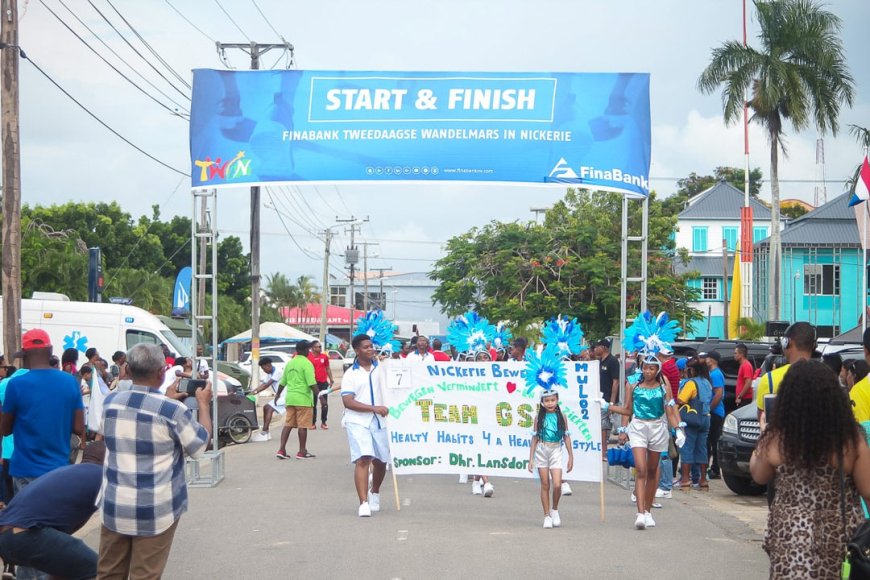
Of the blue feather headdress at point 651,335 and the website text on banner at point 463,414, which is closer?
the blue feather headdress at point 651,335

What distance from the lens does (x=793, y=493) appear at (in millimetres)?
5453

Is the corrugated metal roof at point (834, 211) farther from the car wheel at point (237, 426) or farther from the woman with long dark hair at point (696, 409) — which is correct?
the woman with long dark hair at point (696, 409)

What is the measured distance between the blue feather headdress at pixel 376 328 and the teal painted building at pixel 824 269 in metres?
49.0

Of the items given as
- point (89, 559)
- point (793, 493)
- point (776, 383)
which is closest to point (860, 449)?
point (793, 493)

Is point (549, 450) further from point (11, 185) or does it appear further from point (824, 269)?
point (824, 269)

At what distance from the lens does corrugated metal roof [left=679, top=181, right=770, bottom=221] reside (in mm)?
78375

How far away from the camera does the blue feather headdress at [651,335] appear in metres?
11.6

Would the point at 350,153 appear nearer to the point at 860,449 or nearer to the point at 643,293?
the point at 643,293

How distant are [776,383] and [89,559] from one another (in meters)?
4.74

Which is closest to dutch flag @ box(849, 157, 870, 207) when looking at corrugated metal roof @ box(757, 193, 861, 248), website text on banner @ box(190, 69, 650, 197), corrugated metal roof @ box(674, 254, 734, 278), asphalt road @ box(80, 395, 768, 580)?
website text on banner @ box(190, 69, 650, 197)

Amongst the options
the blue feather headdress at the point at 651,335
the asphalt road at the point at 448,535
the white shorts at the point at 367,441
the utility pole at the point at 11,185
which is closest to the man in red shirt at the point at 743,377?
the asphalt road at the point at 448,535

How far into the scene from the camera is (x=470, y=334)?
1703 centimetres

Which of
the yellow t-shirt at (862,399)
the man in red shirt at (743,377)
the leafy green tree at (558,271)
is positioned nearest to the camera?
the yellow t-shirt at (862,399)

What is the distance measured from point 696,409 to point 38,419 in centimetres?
913
